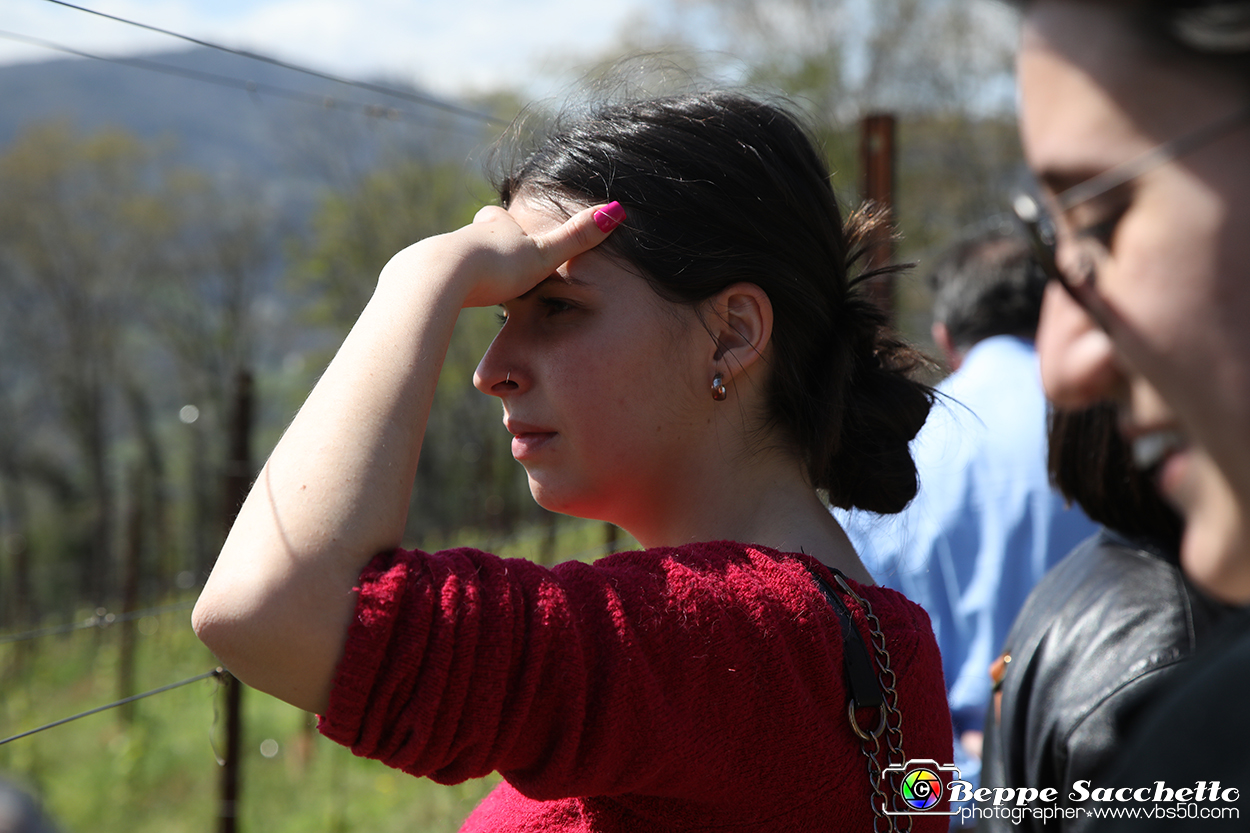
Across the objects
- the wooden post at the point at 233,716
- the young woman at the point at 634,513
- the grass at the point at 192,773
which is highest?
the young woman at the point at 634,513

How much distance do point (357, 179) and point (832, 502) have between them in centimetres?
2225

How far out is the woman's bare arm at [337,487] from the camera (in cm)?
104

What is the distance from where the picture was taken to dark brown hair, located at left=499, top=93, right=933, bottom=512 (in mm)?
1495

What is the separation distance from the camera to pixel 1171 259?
650 millimetres

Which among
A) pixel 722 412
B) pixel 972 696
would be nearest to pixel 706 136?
pixel 722 412

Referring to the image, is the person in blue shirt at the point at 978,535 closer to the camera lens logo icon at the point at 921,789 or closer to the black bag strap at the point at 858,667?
the camera lens logo icon at the point at 921,789

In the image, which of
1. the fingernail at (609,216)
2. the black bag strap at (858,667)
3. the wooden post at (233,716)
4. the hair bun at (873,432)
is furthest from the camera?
the wooden post at (233,716)

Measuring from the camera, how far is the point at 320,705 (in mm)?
1044

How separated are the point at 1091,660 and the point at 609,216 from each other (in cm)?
98

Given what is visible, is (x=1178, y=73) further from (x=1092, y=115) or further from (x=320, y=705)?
(x=320, y=705)

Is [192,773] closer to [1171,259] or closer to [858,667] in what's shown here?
[858,667]

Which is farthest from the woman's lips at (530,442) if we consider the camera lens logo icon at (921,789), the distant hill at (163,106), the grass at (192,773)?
the distant hill at (163,106)

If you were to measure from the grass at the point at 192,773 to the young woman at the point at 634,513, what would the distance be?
374 centimetres

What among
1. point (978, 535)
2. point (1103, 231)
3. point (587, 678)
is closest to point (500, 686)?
point (587, 678)
